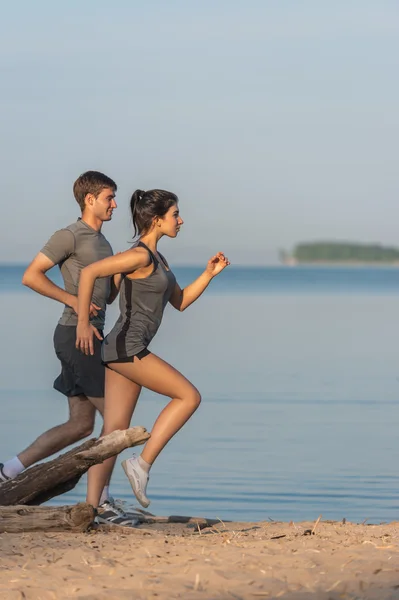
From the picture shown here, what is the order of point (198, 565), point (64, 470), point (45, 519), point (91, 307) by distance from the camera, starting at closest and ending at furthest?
point (198, 565) < point (45, 519) < point (64, 470) < point (91, 307)

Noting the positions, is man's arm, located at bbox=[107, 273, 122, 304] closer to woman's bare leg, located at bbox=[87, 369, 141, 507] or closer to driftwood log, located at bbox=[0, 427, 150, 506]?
woman's bare leg, located at bbox=[87, 369, 141, 507]

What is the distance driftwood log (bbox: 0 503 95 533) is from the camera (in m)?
6.73

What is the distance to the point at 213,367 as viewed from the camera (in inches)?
765

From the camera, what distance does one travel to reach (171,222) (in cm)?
728

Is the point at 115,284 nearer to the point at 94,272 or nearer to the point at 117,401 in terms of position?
the point at 94,272

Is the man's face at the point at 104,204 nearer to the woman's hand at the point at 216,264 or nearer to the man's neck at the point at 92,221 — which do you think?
the man's neck at the point at 92,221

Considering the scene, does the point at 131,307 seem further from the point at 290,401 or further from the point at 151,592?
the point at 290,401

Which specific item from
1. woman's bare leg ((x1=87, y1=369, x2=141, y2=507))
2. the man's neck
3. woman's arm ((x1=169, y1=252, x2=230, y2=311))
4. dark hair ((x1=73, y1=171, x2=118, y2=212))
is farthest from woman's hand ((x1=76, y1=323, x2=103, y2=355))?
dark hair ((x1=73, y1=171, x2=118, y2=212))

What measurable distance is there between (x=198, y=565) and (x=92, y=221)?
8.75 feet

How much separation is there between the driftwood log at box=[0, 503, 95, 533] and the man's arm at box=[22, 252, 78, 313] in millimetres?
1234

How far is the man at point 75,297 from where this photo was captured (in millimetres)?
7449

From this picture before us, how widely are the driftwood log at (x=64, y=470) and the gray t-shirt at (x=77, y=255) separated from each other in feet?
3.00

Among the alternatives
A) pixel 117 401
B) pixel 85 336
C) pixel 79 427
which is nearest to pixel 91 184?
pixel 85 336

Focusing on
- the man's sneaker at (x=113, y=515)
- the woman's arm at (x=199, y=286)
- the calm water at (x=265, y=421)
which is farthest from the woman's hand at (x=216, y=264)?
the calm water at (x=265, y=421)
